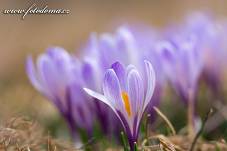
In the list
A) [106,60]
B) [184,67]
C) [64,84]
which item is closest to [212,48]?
[184,67]

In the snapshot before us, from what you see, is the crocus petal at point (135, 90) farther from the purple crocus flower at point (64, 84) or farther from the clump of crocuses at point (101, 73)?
the purple crocus flower at point (64, 84)


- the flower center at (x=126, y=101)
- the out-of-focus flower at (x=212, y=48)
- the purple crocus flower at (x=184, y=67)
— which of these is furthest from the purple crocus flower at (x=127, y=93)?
the out-of-focus flower at (x=212, y=48)

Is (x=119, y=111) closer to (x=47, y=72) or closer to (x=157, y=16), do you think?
(x=47, y=72)

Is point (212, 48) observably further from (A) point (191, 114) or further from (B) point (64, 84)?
(B) point (64, 84)

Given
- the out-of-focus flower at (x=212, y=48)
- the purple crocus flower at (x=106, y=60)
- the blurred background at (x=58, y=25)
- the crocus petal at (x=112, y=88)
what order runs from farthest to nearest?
the blurred background at (x=58, y=25), the out-of-focus flower at (x=212, y=48), the purple crocus flower at (x=106, y=60), the crocus petal at (x=112, y=88)

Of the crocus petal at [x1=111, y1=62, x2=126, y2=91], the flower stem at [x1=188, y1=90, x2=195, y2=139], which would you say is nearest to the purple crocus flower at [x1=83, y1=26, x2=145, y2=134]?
the flower stem at [x1=188, y1=90, x2=195, y2=139]
